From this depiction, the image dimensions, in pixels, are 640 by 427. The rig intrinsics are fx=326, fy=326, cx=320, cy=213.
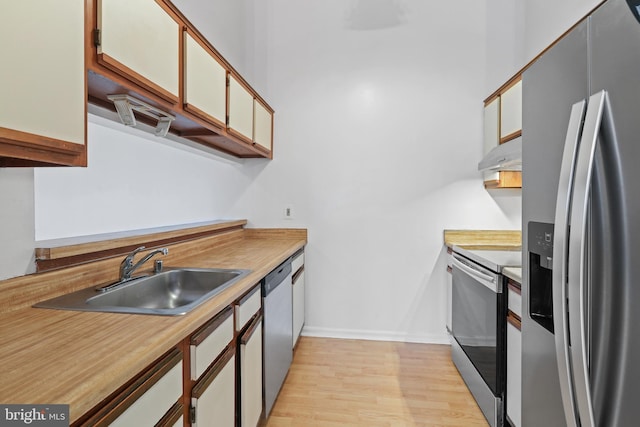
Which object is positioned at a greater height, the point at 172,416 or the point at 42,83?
the point at 42,83

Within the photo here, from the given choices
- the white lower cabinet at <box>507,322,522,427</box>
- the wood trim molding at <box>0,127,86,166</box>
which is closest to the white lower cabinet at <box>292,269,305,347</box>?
the white lower cabinet at <box>507,322,522,427</box>

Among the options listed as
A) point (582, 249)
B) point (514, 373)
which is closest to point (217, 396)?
point (582, 249)

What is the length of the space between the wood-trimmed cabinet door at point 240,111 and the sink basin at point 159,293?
0.96 metres

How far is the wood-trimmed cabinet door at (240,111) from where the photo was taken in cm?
213

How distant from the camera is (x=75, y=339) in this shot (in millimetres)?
853

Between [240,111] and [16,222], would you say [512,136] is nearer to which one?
[240,111]

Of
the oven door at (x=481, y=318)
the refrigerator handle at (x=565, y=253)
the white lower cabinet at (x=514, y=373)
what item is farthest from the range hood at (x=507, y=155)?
the refrigerator handle at (x=565, y=253)

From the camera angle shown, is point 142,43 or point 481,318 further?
point 481,318

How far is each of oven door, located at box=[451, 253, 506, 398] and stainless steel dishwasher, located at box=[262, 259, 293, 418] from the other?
1.24m

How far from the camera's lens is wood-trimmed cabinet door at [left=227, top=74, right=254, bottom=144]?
2133mm

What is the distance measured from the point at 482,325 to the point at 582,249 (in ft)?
4.81

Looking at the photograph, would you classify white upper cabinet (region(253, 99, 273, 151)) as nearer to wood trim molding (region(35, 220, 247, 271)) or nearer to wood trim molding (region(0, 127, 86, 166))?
wood trim molding (region(35, 220, 247, 271))

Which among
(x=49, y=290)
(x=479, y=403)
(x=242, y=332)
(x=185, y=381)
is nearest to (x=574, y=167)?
(x=185, y=381)

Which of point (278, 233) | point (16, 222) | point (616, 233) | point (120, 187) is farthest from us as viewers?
point (278, 233)
